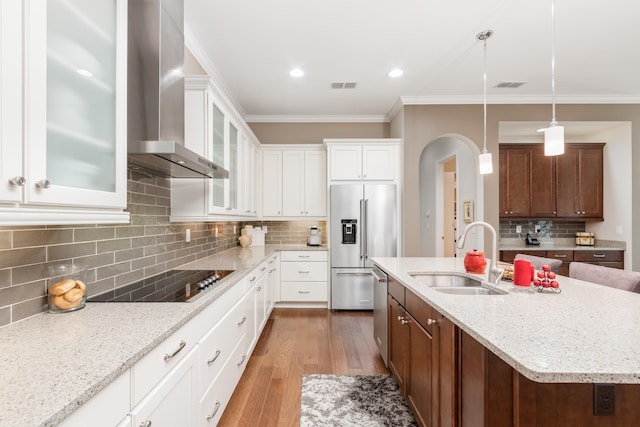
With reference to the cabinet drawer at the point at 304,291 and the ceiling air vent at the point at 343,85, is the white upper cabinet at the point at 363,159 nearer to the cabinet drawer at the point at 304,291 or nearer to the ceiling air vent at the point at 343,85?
the ceiling air vent at the point at 343,85

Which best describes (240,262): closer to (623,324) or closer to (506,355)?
(506,355)

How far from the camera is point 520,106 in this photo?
161 inches

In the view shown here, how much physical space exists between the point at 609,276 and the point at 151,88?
2.90m

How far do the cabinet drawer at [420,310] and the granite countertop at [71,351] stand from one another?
113 centimetres

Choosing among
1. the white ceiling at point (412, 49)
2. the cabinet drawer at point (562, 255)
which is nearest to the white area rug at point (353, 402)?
the white ceiling at point (412, 49)

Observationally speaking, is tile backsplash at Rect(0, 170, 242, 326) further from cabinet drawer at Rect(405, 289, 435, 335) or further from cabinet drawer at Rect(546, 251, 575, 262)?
cabinet drawer at Rect(546, 251, 575, 262)

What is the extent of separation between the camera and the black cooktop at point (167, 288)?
59.8 inches

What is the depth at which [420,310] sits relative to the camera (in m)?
1.69

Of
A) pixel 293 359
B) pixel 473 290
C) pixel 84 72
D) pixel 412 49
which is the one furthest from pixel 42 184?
pixel 412 49

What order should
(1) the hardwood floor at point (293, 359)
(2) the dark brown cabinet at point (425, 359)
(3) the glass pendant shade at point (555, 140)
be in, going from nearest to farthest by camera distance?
(2) the dark brown cabinet at point (425, 359)
(3) the glass pendant shade at point (555, 140)
(1) the hardwood floor at point (293, 359)

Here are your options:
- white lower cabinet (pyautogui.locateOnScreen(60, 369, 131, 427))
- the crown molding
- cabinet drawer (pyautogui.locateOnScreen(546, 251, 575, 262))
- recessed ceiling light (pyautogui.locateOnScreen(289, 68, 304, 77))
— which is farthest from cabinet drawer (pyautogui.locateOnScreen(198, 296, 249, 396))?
cabinet drawer (pyautogui.locateOnScreen(546, 251, 575, 262))

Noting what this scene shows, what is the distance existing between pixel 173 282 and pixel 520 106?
182 inches

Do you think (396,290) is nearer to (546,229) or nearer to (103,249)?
(103,249)

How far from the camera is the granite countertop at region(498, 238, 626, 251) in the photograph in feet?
13.9
